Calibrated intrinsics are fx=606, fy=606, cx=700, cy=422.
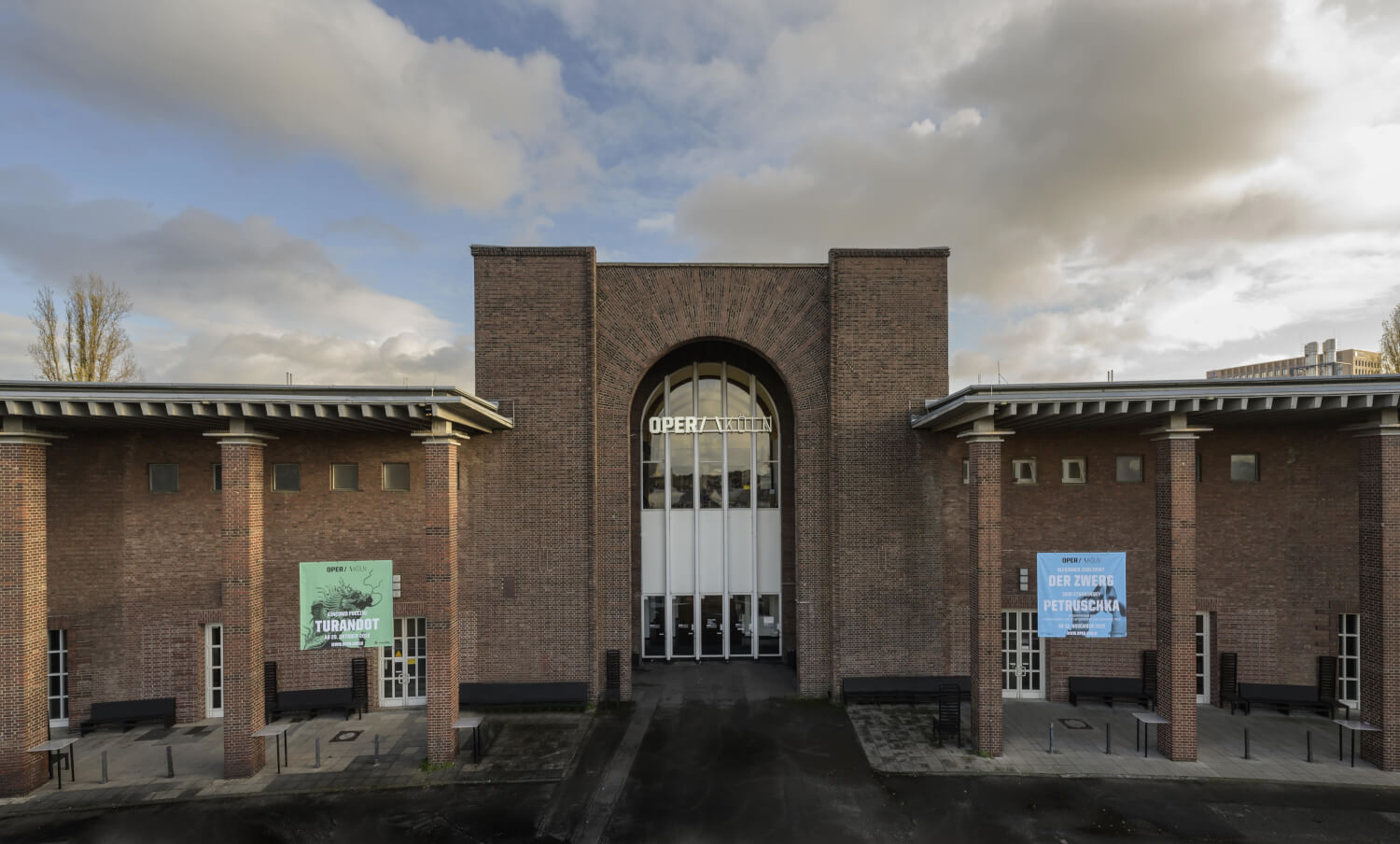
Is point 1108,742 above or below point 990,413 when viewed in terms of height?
below

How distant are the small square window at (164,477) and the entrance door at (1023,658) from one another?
21.9 meters

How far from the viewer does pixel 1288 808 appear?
1120 cm

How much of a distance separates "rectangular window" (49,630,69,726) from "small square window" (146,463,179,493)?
13.5ft

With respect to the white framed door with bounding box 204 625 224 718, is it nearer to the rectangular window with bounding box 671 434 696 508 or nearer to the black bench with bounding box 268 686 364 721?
the black bench with bounding box 268 686 364 721

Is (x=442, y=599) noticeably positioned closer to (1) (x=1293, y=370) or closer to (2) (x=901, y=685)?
Answer: (2) (x=901, y=685)

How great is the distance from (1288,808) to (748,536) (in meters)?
12.7

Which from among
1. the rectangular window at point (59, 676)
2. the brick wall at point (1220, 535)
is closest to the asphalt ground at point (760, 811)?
the brick wall at point (1220, 535)

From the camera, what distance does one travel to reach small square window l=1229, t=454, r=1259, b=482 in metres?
15.9

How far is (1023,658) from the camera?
16.6 m

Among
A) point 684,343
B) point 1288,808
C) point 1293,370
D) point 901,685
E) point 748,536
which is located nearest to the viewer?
point 1288,808

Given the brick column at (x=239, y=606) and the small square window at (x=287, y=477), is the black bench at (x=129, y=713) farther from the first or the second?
the small square window at (x=287, y=477)

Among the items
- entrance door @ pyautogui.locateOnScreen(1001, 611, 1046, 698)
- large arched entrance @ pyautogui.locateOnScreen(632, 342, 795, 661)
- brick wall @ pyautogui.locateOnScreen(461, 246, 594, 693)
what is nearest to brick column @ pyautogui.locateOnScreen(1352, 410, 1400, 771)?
entrance door @ pyautogui.locateOnScreen(1001, 611, 1046, 698)

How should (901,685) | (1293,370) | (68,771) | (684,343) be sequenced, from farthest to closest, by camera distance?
1. (684,343)
2. (901,685)
3. (1293,370)
4. (68,771)

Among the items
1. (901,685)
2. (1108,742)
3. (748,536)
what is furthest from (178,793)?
(1108,742)
